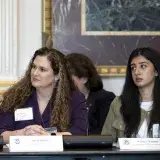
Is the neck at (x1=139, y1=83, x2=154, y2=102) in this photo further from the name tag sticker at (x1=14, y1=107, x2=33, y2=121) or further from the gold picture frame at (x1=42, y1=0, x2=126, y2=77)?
the gold picture frame at (x1=42, y1=0, x2=126, y2=77)

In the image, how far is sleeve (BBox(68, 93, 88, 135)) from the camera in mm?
3105

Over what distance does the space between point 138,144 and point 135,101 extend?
3.53 feet

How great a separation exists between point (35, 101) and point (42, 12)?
5.18 ft

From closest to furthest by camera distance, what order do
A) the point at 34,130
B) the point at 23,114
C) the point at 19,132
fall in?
the point at 34,130, the point at 19,132, the point at 23,114

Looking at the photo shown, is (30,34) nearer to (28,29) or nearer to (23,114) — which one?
(28,29)

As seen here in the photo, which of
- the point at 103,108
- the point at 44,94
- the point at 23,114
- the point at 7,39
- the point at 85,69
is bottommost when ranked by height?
the point at 103,108

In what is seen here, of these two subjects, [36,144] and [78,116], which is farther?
[78,116]

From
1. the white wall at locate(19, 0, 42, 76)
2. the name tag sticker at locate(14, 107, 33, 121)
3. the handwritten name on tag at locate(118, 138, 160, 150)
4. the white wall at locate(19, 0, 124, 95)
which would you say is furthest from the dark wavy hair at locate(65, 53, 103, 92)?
the handwritten name on tag at locate(118, 138, 160, 150)

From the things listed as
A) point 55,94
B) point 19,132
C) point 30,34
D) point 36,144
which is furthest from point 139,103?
point 30,34

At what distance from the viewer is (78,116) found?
10.4 feet

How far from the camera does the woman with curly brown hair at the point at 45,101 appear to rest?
313 centimetres

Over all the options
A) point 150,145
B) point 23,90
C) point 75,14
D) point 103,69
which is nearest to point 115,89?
point 103,69

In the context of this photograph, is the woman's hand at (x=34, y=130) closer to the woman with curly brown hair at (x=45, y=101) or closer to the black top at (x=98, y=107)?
the woman with curly brown hair at (x=45, y=101)

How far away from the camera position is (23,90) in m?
3.24
